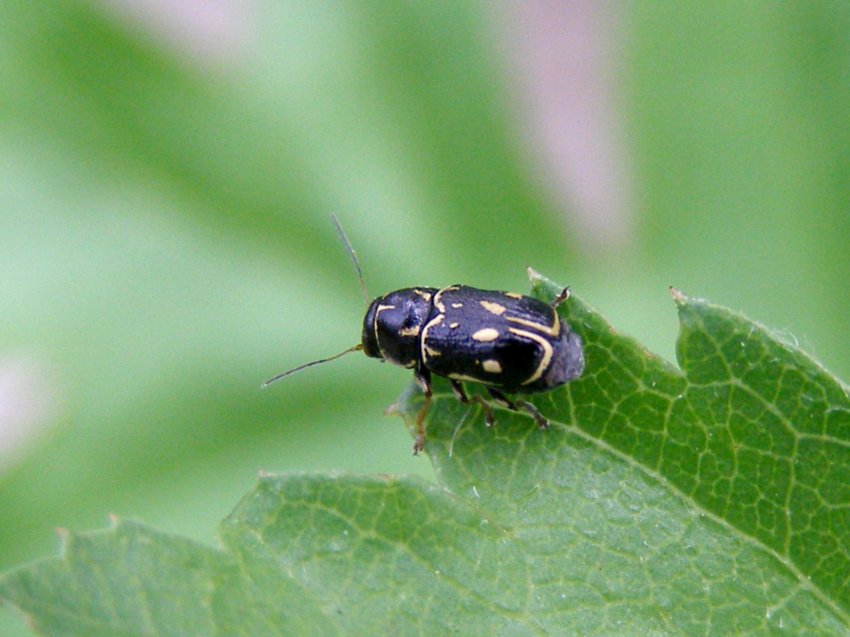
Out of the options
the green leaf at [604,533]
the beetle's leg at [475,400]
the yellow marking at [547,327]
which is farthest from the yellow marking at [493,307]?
the green leaf at [604,533]

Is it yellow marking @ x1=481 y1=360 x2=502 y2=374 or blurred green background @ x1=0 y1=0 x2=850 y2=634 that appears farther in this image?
blurred green background @ x1=0 y1=0 x2=850 y2=634

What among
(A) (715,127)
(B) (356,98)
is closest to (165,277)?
(B) (356,98)

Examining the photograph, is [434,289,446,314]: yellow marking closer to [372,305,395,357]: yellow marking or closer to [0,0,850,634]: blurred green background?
[372,305,395,357]: yellow marking

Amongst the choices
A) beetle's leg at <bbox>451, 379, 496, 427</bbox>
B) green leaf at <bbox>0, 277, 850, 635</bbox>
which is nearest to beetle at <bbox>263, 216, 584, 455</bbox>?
beetle's leg at <bbox>451, 379, 496, 427</bbox>

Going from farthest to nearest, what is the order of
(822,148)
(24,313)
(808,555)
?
(24,313) → (822,148) → (808,555)

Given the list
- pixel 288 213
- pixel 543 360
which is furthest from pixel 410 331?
pixel 288 213

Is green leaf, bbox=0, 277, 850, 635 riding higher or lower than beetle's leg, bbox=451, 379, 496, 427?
lower

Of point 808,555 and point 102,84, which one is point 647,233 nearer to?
point 808,555

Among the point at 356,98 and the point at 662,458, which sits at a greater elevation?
the point at 356,98
